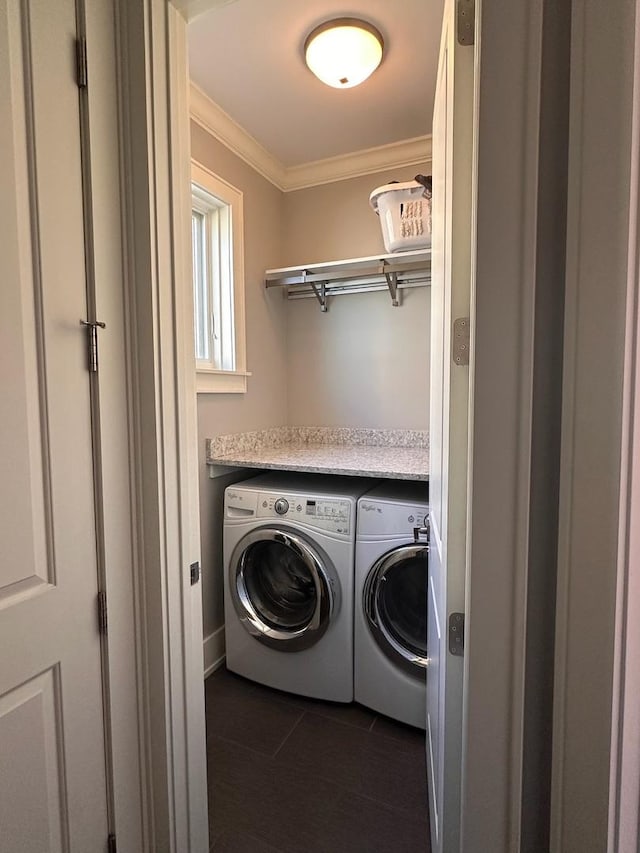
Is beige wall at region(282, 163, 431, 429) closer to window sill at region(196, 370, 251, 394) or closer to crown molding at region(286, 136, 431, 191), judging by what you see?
crown molding at region(286, 136, 431, 191)

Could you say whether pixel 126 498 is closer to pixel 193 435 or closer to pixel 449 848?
pixel 193 435

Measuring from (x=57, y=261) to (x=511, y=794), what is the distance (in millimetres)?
1172

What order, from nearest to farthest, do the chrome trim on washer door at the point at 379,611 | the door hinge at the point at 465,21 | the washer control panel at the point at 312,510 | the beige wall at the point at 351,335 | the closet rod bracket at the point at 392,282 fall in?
the door hinge at the point at 465,21, the chrome trim on washer door at the point at 379,611, the washer control panel at the point at 312,510, the closet rod bracket at the point at 392,282, the beige wall at the point at 351,335

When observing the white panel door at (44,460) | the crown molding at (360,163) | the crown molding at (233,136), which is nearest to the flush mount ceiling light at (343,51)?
the crown molding at (233,136)

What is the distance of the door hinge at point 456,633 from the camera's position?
77 centimetres

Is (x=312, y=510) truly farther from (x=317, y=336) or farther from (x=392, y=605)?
(x=317, y=336)

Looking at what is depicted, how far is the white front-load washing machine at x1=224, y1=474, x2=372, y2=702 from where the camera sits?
1.79 m

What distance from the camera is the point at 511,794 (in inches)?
23.2

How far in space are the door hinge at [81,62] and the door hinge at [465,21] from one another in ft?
2.38

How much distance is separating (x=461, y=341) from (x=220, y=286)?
1853 millimetres

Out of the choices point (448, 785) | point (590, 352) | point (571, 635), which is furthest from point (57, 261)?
point (448, 785)

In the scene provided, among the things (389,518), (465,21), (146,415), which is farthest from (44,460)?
(389,518)

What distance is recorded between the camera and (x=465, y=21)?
2.30 ft

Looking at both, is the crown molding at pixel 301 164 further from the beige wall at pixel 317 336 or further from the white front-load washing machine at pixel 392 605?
the white front-load washing machine at pixel 392 605
